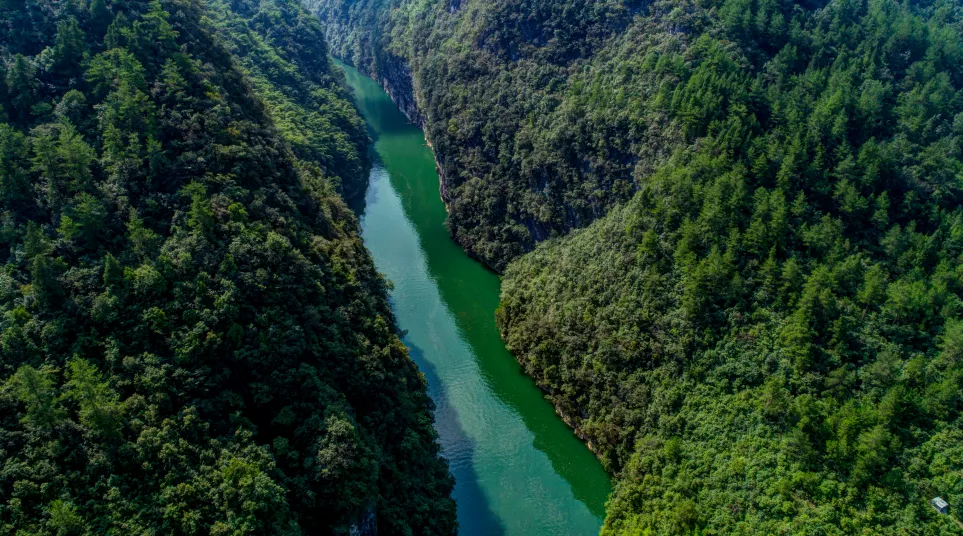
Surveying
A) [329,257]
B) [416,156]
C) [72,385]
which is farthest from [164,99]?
[416,156]

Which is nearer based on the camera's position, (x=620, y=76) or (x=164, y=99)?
(x=164, y=99)

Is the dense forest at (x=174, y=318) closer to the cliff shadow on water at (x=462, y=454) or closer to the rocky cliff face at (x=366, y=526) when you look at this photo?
the rocky cliff face at (x=366, y=526)

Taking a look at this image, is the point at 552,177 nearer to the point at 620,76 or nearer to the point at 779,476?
the point at 620,76

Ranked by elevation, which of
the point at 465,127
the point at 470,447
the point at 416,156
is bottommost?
the point at 470,447

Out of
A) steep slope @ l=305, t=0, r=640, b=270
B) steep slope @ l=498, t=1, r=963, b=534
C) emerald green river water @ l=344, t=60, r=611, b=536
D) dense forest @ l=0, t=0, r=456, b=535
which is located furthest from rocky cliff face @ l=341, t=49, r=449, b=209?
dense forest @ l=0, t=0, r=456, b=535

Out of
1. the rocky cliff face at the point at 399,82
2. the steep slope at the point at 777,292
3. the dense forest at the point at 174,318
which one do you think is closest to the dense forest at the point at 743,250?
the steep slope at the point at 777,292

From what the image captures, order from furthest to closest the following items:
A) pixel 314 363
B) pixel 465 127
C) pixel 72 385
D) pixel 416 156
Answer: pixel 416 156 → pixel 465 127 → pixel 314 363 → pixel 72 385

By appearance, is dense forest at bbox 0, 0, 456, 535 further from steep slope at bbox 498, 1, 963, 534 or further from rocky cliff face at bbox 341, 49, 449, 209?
rocky cliff face at bbox 341, 49, 449, 209
